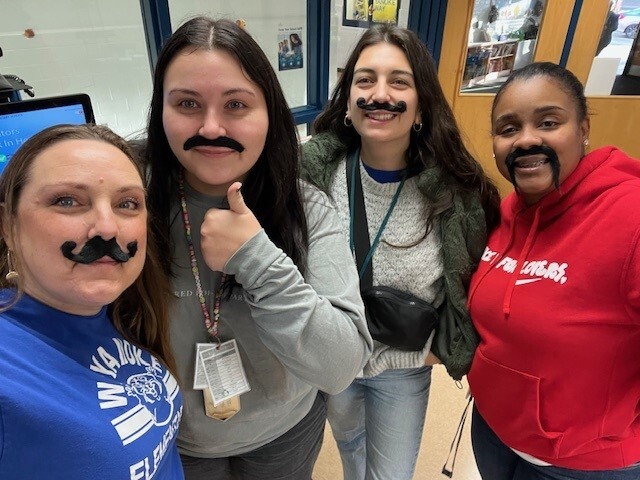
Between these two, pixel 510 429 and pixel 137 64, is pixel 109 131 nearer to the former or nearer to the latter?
pixel 510 429

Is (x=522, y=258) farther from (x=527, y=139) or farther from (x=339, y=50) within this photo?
(x=339, y=50)

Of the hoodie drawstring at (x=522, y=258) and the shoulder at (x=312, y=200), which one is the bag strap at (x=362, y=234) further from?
the hoodie drawstring at (x=522, y=258)

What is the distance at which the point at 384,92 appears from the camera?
1.19 meters

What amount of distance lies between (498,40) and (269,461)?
3.52m

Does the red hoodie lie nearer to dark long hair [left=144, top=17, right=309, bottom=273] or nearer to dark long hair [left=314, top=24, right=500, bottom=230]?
dark long hair [left=314, top=24, right=500, bottom=230]

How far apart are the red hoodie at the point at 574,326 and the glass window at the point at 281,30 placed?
7.63ft

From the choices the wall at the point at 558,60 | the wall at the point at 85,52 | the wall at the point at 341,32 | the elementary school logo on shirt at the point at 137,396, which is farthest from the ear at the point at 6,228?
the wall at the point at 341,32

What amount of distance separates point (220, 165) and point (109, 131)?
0.21m

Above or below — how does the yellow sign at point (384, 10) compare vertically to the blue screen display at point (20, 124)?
above

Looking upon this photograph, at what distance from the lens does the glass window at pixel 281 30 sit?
118 inches

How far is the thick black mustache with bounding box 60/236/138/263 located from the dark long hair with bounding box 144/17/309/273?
0.80 ft

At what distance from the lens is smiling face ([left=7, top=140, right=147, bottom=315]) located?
2.06ft

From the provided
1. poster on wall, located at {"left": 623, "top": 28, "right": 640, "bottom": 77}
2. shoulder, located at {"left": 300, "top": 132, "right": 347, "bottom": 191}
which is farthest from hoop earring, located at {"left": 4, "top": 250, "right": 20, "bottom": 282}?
poster on wall, located at {"left": 623, "top": 28, "right": 640, "bottom": 77}

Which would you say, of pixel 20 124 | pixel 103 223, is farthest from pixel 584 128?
pixel 20 124
